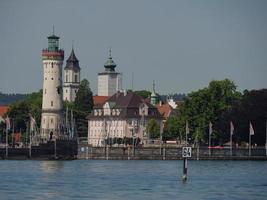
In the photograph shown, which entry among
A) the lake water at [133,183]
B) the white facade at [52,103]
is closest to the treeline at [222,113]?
the white facade at [52,103]

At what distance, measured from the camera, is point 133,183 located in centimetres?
10481

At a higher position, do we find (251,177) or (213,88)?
(213,88)

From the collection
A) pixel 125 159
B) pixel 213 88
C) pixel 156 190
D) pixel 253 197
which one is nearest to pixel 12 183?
pixel 156 190

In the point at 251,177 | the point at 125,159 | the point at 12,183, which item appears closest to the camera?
the point at 12,183

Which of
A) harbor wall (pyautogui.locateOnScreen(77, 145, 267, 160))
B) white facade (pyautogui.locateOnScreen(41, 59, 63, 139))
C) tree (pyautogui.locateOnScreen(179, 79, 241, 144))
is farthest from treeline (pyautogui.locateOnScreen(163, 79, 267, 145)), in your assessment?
white facade (pyautogui.locateOnScreen(41, 59, 63, 139))

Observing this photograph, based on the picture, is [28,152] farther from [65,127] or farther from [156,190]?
[156,190]

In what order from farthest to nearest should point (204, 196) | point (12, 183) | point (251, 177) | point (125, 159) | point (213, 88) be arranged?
1. point (213, 88)
2. point (125, 159)
3. point (251, 177)
4. point (12, 183)
5. point (204, 196)

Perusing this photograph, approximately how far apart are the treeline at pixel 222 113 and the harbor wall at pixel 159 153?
4.29 metres

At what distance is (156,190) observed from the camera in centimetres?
9612

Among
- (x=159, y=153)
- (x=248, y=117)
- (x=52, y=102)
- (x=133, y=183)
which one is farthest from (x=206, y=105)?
(x=133, y=183)

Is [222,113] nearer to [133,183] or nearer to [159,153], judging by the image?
[159,153]

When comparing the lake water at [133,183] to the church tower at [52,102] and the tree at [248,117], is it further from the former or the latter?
the church tower at [52,102]

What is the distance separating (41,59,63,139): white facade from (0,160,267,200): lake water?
54.7 m

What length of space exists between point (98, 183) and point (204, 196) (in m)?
16.4
